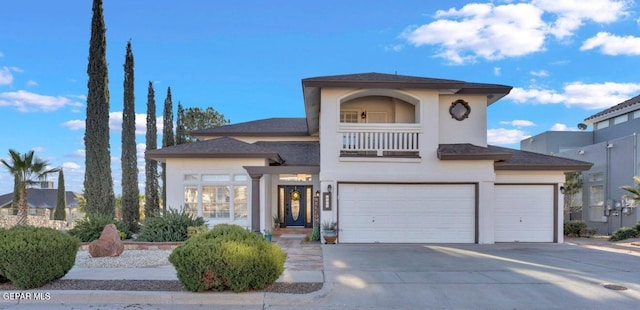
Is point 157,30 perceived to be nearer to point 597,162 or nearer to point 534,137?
point 597,162

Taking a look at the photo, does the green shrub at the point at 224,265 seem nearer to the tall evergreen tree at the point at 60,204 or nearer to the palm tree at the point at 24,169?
the palm tree at the point at 24,169

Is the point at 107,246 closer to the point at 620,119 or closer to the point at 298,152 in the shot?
the point at 298,152

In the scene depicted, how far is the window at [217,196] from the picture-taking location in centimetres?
1446

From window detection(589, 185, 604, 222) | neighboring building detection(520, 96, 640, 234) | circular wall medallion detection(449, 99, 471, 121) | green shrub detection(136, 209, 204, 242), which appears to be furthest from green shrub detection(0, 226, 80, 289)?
window detection(589, 185, 604, 222)

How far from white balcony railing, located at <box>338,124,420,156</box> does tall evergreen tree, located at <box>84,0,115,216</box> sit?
926 centimetres

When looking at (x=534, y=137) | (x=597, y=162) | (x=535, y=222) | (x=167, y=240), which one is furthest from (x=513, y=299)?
(x=534, y=137)

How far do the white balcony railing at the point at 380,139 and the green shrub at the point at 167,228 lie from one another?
17.8 ft

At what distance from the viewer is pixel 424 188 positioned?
13406 millimetres

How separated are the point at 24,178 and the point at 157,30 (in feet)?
37.9

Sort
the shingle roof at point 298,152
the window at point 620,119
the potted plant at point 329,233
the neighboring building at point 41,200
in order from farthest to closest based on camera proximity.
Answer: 1. the neighboring building at point 41,200
2. the window at point 620,119
3. the shingle roof at point 298,152
4. the potted plant at point 329,233

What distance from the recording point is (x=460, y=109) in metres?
14.6

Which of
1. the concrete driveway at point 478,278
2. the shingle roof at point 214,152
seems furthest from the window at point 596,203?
the shingle roof at point 214,152

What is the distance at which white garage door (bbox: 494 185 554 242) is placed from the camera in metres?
13.9

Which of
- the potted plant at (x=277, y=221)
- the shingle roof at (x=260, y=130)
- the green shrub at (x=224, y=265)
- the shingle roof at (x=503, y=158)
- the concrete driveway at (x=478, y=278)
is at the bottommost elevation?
the potted plant at (x=277, y=221)
